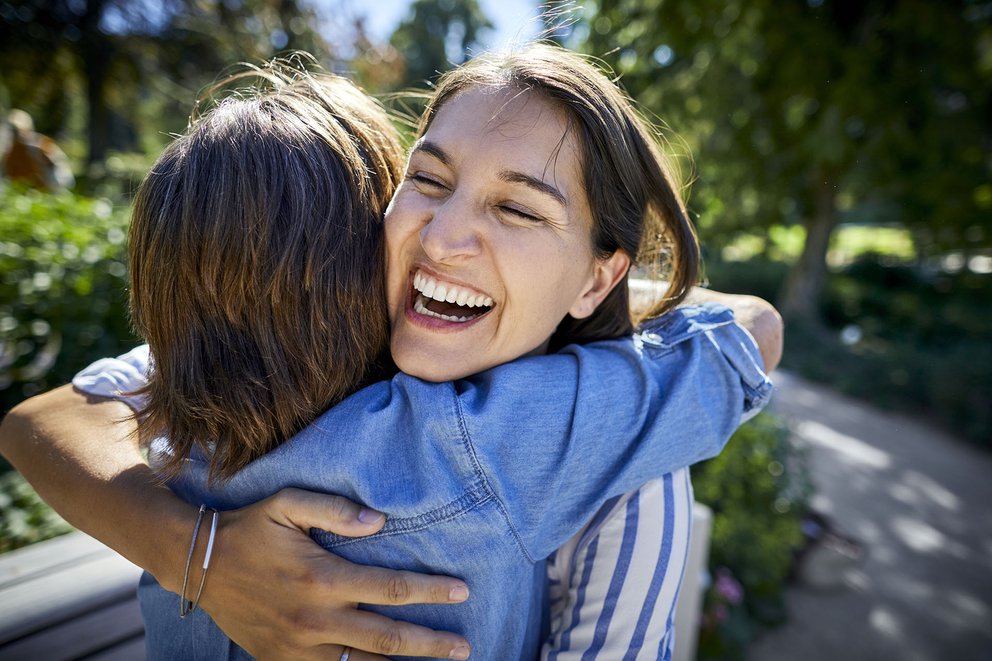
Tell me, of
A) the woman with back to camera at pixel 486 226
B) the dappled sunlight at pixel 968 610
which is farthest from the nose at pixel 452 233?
the dappled sunlight at pixel 968 610

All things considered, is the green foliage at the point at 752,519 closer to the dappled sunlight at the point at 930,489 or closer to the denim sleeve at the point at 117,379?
the dappled sunlight at the point at 930,489

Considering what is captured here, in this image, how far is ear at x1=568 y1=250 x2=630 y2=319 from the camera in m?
1.55

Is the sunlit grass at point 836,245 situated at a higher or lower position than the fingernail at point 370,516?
lower

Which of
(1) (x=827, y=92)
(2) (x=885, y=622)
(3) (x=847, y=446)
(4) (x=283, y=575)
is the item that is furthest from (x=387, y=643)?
(1) (x=827, y=92)

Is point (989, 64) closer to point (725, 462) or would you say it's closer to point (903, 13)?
point (903, 13)

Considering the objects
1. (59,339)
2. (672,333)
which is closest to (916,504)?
(672,333)

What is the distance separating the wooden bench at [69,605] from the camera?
4.83ft

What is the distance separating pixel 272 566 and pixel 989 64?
11.5m

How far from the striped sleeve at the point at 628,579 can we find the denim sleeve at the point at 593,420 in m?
0.07

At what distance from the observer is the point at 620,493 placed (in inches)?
51.1

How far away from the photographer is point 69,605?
1557 millimetres

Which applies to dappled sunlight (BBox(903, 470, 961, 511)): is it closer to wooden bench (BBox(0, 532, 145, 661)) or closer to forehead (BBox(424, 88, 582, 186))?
forehead (BBox(424, 88, 582, 186))

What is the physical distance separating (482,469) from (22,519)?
7.46ft

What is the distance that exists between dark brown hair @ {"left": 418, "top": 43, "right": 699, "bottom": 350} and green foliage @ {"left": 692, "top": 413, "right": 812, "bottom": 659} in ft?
7.27
